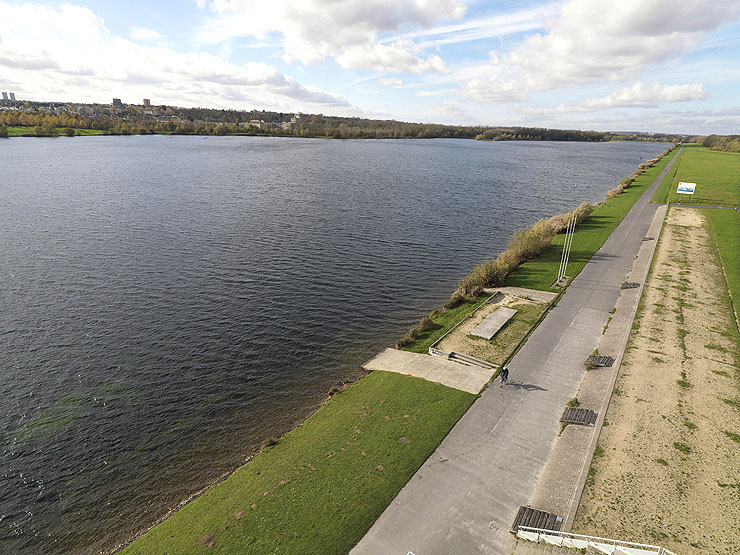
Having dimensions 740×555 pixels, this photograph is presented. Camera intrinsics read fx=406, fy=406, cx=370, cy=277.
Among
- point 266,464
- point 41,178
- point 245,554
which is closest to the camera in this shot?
point 245,554

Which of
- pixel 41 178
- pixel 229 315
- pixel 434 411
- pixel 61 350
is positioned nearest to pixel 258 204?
pixel 229 315

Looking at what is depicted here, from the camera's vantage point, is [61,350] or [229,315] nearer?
[61,350]

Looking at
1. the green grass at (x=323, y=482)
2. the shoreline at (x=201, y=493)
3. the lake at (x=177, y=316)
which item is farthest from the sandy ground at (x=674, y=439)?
the lake at (x=177, y=316)

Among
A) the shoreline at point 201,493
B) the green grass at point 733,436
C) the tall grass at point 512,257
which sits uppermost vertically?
the tall grass at point 512,257

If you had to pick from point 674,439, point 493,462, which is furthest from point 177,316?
point 674,439

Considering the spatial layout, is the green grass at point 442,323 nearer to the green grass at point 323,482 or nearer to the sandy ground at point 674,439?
the green grass at point 323,482

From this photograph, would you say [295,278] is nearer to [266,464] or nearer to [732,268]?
[266,464]

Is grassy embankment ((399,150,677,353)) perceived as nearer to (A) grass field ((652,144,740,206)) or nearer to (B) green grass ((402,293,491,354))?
(B) green grass ((402,293,491,354))
